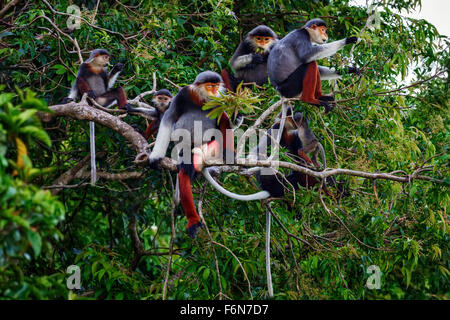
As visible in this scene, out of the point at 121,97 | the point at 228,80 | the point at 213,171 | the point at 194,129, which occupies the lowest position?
the point at 213,171

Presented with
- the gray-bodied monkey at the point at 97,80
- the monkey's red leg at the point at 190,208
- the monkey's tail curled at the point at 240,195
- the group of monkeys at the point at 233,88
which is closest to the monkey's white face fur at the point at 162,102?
the group of monkeys at the point at 233,88

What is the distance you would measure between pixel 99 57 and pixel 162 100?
2.17 feet

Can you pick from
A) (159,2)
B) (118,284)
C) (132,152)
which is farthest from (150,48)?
(118,284)

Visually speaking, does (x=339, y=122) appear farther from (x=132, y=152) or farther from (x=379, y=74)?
(x=132, y=152)

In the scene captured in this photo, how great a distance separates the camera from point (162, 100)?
3637 mm

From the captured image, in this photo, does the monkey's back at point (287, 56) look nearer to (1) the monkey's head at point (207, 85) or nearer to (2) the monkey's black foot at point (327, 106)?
(2) the monkey's black foot at point (327, 106)

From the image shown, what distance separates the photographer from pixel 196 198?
3.77 meters

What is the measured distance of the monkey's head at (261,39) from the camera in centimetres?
461

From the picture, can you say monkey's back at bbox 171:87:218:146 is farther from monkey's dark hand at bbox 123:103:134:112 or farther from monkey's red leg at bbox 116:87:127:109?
monkey's red leg at bbox 116:87:127:109

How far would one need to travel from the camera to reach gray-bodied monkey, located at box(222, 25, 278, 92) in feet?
15.1

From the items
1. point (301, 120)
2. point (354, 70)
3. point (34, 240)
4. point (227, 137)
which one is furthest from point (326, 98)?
point (34, 240)

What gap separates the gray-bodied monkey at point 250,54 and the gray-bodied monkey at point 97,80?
3.22 feet

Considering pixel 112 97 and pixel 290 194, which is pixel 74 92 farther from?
pixel 290 194

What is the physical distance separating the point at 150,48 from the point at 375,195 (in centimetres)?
179
